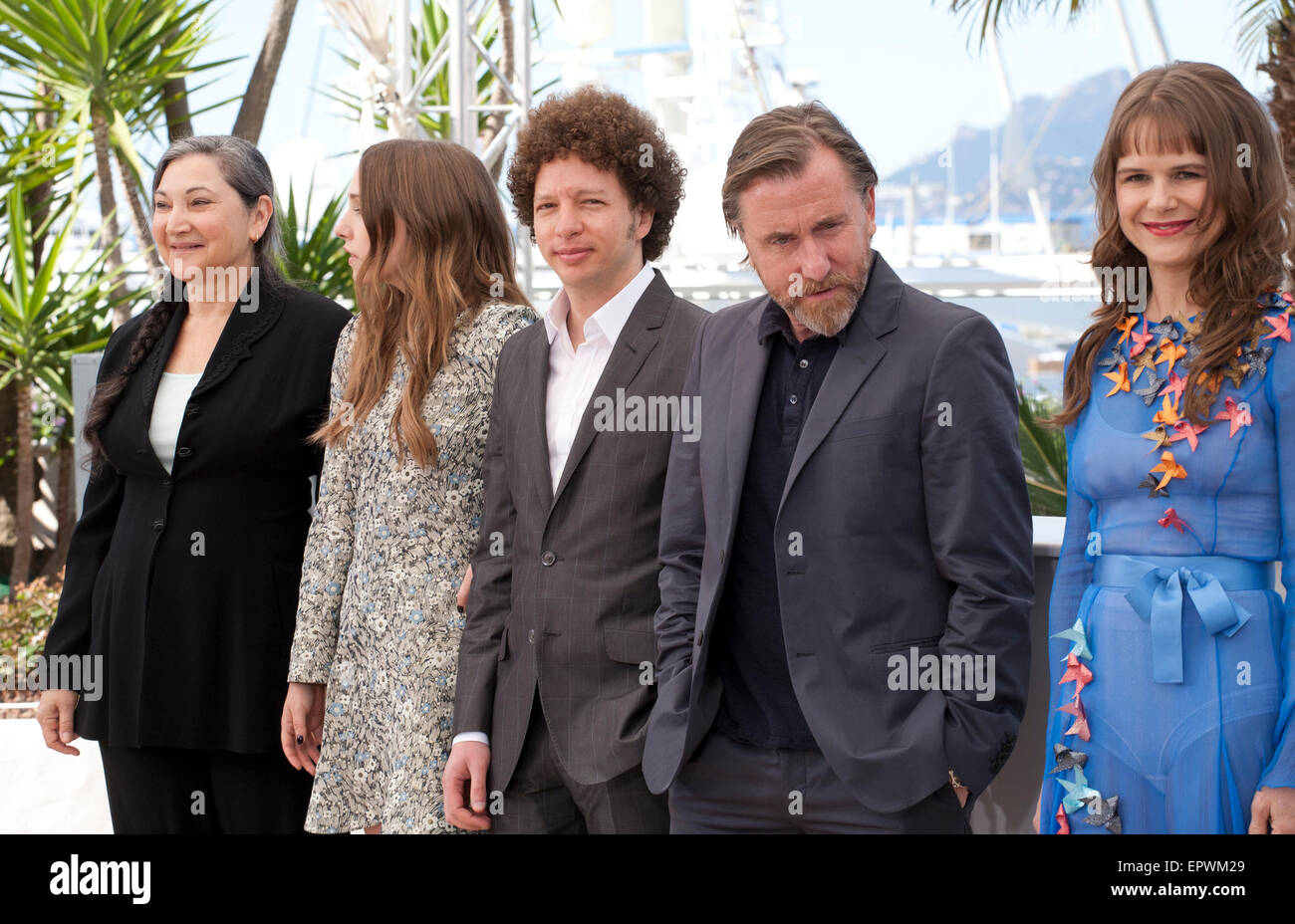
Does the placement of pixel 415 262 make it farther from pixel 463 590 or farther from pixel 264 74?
pixel 264 74

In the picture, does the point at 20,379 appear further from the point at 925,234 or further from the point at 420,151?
the point at 925,234

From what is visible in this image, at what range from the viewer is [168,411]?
2.71 meters

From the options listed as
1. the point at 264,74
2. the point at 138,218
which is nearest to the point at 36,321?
the point at 138,218

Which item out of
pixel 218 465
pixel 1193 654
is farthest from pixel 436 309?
pixel 1193 654

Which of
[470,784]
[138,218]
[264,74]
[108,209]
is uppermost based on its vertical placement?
[264,74]

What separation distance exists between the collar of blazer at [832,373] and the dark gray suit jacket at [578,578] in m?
0.24

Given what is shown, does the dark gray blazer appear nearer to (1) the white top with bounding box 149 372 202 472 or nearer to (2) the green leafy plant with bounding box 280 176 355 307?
(1) the white top with bounding box 149 372 202 472

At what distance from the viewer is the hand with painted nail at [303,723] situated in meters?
2.46

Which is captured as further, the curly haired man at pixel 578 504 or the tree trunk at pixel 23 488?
the tree trunk at pixel 23 488

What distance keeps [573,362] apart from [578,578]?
0.41m

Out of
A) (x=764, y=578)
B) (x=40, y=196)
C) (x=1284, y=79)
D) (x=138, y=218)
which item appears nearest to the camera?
(x=764, y=578)

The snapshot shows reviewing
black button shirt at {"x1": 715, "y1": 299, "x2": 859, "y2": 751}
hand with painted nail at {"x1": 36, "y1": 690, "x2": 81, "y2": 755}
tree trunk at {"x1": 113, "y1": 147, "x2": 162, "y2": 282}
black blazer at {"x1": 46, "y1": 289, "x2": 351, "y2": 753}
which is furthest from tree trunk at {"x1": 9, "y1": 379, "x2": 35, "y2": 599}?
black button shirt at {"x1": 715, "y1": 299, "x2": 859, "y2": 751}

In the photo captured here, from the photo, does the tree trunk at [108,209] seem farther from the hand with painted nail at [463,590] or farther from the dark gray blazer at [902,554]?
the dark gray blazer at [902,554]

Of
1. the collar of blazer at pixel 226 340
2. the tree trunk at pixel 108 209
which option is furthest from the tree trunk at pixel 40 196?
the collar of blazer at pixel 226 340
